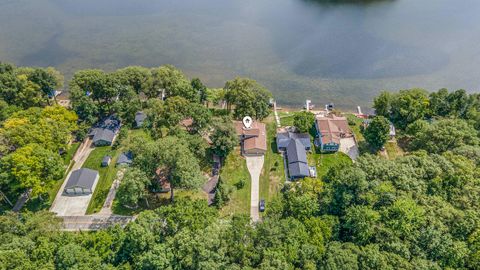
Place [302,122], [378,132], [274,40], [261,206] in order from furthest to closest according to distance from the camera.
A: [274,40], [302,122], [378,132], [261,206]

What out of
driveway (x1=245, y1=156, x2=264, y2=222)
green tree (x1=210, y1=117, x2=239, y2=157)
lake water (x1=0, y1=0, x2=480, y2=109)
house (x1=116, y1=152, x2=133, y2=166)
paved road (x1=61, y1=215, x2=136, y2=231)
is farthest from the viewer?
lake water (x1=0, y1=0, x2=480, y2=109)

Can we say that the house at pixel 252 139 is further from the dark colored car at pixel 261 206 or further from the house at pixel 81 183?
the house at pixel 81 183

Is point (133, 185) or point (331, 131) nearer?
point (133, 185)

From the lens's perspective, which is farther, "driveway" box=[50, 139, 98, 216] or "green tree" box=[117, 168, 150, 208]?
"driveway" box=[50, 139, 98, 216]

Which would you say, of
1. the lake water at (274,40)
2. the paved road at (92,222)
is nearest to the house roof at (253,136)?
the lake water at (274,40)

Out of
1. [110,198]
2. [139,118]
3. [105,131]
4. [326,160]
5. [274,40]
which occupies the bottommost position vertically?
[110,198]

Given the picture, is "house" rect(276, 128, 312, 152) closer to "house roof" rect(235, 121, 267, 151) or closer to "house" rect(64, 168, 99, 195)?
"house roof" rect(235, 121, 267, 151)

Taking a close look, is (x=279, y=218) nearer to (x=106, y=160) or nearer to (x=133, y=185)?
(x=133, y=185)

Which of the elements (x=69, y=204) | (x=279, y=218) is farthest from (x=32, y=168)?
(x=279, y=218)

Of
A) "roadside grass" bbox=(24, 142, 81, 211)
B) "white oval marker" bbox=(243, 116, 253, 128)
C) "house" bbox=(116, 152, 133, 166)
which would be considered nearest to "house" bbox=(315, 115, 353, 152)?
"white oval marker" bbox=(243, 116, 253, 128)
